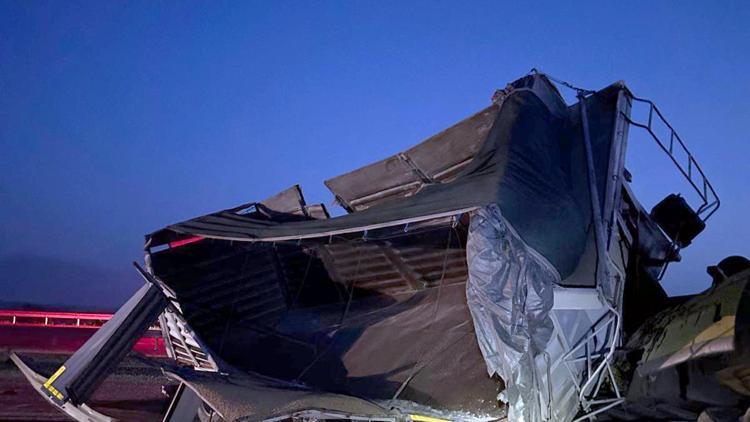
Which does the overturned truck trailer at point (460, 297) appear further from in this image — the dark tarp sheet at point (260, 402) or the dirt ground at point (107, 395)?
the dirt ground at point (107, 395)

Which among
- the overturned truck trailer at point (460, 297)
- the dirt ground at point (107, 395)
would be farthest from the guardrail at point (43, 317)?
the overturned truck trailer at point (460, 297)

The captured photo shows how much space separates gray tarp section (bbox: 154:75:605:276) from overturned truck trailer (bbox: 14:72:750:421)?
23 mm

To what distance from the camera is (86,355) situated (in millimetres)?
4652

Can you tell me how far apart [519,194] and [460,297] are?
246 centimetres

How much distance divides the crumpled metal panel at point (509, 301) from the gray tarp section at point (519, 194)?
133 millimetres

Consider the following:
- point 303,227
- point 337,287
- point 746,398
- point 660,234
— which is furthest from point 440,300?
point 746,398

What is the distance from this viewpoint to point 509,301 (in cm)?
346

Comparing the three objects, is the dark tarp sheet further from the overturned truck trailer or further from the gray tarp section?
the gray tarp section

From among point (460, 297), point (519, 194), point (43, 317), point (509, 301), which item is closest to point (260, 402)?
point (509, 301)

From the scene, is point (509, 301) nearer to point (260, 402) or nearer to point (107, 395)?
point (260, 402)

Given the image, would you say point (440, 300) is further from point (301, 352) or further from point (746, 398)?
point (746, 398)

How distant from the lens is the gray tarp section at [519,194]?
379cm

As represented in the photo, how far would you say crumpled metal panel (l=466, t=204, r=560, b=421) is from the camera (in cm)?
346

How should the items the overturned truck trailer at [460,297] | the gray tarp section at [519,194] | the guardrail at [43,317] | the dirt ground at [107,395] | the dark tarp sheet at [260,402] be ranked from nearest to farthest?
the dark tarp sheet at [260,402]
the overturned truck trailer at [460,297]
the gray tarp section at [519,194]
the dirt ground at [107,395]
the guardrail at [43,317]
